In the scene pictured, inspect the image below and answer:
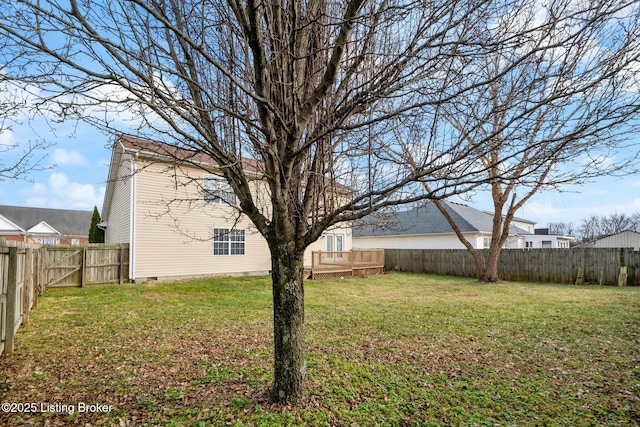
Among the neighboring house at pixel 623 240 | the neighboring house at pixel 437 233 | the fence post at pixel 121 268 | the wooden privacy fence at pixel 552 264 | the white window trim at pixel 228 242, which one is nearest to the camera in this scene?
the fence post at pixel 121 268

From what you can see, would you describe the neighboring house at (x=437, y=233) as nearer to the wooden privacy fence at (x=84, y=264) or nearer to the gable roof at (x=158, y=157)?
the wooden privacy fence at (x=84, y=264)

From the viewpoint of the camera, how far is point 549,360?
4609 millimetres

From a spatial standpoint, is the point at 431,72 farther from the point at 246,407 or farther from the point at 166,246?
the point at 166,246

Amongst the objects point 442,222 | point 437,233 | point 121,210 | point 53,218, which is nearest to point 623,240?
point 442,222

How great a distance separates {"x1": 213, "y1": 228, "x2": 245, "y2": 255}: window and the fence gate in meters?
4.60

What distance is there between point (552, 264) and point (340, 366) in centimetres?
1412

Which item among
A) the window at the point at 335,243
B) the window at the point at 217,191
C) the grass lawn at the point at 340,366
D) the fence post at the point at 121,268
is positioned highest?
the window at the point at 217,191

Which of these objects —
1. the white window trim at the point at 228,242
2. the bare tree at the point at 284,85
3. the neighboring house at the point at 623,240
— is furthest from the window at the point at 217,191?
the neighboring house at the point at 623,240

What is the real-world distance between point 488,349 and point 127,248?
38.7 ft

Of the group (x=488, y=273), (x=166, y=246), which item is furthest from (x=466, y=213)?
(x=166, y=246)

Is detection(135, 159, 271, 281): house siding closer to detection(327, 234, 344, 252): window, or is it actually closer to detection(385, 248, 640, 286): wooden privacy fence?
detection(327, 234, 344, 252): window

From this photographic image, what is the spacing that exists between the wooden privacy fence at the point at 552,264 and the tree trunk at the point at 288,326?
Result: 1510 cm

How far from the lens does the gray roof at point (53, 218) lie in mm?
33594

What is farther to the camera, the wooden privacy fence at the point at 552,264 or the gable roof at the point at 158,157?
the wooden privacy fence at the point at 552,264
